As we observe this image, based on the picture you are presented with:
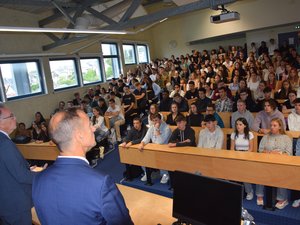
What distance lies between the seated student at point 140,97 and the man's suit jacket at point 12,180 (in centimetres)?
580

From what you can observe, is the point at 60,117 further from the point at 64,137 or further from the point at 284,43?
the point at 284,43

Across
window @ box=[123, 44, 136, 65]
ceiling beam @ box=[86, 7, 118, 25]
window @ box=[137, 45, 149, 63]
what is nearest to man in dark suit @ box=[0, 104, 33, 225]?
ceiling beam @ box=[86, 7, 118, 25]

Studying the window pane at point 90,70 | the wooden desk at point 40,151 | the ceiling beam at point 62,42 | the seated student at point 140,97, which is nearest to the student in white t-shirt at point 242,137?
the wooden desk at point 40,151

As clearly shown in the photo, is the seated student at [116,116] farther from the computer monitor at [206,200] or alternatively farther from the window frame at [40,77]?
the computer monitor at [206,200]

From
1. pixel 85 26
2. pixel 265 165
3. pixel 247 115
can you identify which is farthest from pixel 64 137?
pixel 85 26

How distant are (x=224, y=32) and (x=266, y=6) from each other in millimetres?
1782

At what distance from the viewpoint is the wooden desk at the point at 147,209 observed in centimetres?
209

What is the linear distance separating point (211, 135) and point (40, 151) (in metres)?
3.22

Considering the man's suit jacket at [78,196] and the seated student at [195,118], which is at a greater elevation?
the man's suit jacket at [78,196]

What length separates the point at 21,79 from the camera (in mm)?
7797

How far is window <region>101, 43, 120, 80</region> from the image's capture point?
11.3 m

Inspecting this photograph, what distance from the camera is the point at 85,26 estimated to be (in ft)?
22.4

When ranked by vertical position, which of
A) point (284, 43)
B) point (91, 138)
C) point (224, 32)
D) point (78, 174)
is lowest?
point (78, 174)

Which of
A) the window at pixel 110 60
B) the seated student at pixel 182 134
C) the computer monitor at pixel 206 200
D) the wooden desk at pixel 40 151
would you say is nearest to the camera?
the computer monitor at pixel 206 200
